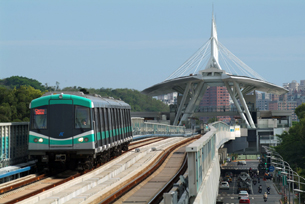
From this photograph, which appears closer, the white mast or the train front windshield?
the train front windshield

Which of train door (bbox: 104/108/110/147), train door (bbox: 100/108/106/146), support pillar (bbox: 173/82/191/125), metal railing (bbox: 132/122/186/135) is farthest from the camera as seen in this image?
support pillar (bbox: 173/82/191/125)

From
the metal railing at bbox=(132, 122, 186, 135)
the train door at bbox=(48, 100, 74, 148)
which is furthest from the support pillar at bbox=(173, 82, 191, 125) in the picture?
the train door at bbox=(48, 100, 74, 148)

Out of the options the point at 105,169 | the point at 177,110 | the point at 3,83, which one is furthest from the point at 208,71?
the point at 3,83

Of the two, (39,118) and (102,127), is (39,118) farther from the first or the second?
(102,127)

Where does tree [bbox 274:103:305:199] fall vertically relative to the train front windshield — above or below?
below

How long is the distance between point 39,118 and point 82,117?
159 cm

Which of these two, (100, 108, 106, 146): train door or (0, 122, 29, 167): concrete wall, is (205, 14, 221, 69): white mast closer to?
(100, 108, 106, 146): train door

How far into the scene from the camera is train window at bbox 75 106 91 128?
1978 cm

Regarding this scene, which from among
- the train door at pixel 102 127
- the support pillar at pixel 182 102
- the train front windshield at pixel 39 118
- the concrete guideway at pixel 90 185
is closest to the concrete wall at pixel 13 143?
the train front windshield at pixel 39 118

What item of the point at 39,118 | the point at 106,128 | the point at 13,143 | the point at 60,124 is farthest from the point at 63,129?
the point at 106,128

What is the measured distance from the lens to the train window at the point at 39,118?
1959 centimetres

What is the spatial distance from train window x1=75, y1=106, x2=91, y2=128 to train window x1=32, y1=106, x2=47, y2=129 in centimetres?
118

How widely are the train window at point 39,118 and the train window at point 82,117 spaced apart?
1179 mm

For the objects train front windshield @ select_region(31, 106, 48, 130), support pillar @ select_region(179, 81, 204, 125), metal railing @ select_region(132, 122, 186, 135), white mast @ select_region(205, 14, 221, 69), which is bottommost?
metal railing @ select_region(132, 122, 186, 135)
